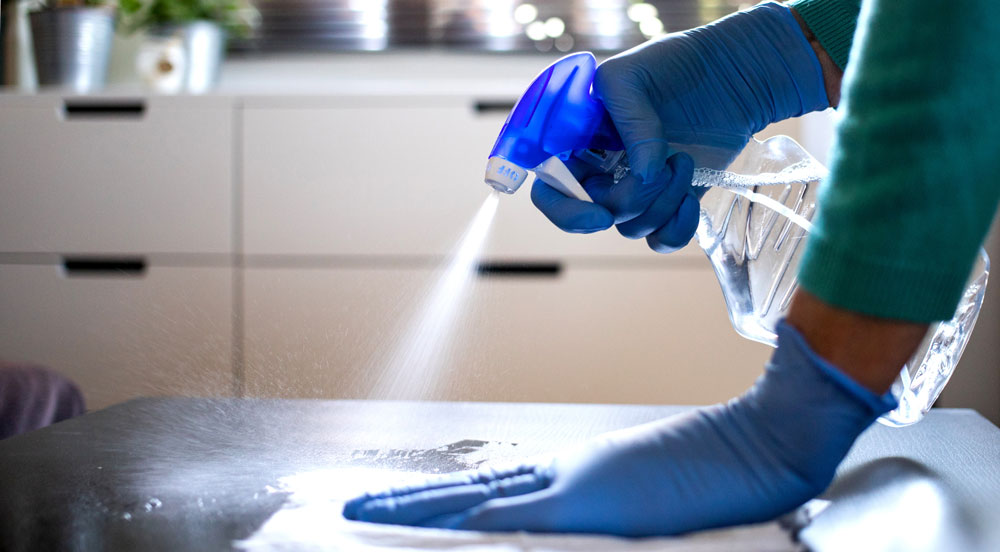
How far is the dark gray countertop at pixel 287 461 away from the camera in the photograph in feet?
1.92

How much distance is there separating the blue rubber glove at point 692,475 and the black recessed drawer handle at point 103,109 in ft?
5.40

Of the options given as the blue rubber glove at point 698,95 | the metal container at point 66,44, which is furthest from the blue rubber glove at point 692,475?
the metal container at point 66,44

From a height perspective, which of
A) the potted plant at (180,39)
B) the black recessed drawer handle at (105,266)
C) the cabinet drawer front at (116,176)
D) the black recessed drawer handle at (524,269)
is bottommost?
the black recessed drawer handle at (105,266)

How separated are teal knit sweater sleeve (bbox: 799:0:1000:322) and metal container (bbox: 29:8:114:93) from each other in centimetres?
196

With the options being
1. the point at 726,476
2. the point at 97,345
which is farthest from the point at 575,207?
the point at 97,345

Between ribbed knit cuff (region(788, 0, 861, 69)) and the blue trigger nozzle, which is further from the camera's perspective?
ribbed knit cuff (region(788, 0, 861, 69))

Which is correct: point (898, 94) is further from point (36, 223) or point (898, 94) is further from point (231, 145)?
point (36, 223)

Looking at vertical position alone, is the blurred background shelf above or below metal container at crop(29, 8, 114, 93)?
below

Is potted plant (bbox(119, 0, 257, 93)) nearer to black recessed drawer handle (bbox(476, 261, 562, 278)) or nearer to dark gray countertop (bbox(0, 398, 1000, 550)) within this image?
black recessed drawer handle (bbox(476, 261, 562, 278))

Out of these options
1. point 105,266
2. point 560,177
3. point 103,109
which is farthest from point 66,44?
point 560,177

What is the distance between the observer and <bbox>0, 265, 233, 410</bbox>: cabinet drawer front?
6.45ft

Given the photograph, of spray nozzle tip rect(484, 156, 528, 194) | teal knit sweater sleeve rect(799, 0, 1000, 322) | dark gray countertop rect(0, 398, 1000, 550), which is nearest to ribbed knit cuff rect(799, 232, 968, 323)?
teal knit sweater sleeve rect(799, 0, 1000, 322)

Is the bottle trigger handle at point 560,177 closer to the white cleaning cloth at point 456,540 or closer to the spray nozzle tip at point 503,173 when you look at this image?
the spray nozzle tip at point 503,173

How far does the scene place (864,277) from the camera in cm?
53
